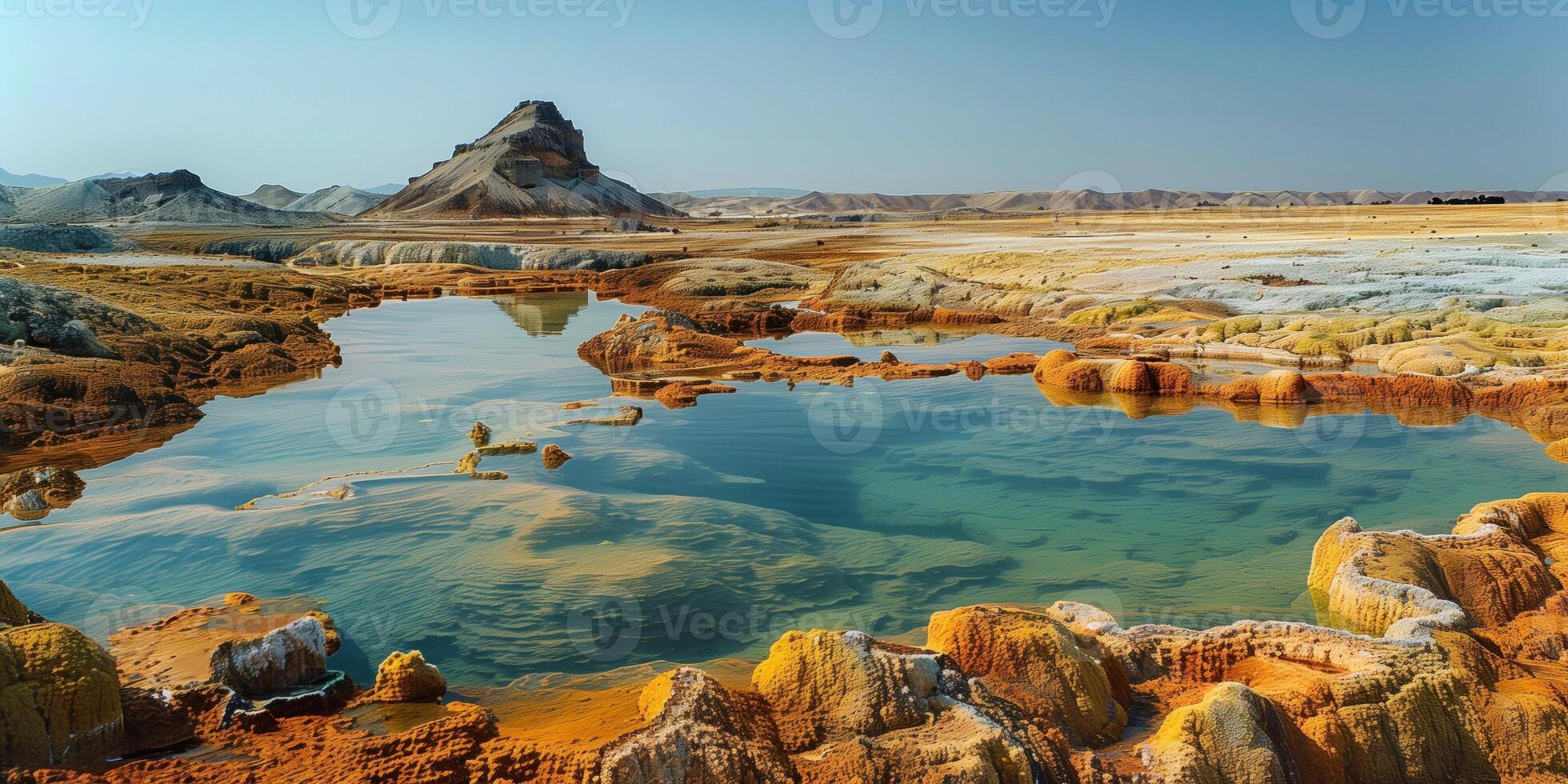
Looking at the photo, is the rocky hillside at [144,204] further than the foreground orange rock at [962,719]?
Yes

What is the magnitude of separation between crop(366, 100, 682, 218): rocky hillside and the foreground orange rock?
234ft

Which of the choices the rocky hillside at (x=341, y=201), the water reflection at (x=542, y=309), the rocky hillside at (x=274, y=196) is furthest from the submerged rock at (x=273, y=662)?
the rocky hillside at (x=274, y=196)

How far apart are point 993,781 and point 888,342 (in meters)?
13.2

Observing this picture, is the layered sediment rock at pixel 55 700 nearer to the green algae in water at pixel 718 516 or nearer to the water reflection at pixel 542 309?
the green algae in water at pixel 718 516

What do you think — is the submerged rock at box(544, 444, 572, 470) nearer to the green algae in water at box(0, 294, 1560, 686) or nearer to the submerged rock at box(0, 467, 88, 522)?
the green algae in water at box(0, 294, 1560, 686)

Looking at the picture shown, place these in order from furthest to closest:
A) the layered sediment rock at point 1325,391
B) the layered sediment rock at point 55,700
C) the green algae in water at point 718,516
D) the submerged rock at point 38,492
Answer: the layered sediment rock at point 1325,391
the submerged rock at point 38,492
the green algae in water at point 718,516
the layered sediment rock at point 55,700

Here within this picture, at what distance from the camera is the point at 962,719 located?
3.14 meters

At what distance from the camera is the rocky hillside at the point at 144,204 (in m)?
58.3

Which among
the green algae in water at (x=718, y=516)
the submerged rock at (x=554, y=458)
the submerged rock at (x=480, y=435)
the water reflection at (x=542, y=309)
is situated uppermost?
the water reflection at (x=542, y=309)

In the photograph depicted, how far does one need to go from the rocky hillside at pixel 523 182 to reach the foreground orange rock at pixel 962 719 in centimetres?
7137

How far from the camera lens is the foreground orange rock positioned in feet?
9.71

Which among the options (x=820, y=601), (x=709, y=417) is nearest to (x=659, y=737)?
(x=820, y=601)

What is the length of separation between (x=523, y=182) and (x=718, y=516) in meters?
76.1

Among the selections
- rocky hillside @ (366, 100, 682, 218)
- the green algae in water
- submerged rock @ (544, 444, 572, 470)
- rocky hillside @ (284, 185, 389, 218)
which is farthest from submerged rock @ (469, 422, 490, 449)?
rocky hillside @ (284, 185, 389, 218)
